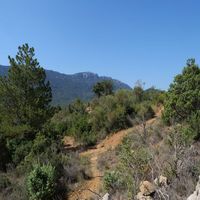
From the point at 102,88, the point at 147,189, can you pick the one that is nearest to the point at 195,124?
the point at 147,189

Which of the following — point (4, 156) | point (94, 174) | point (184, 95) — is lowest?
point (94, 174)

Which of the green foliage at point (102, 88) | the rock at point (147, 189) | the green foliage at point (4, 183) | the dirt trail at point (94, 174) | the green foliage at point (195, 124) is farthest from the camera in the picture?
the green foliage at point (102, 88)

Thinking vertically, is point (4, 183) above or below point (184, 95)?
below

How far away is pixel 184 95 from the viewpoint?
15.6 metres

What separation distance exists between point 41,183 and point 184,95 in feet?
23.7

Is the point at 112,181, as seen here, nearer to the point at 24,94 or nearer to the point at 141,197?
the point at 141,197

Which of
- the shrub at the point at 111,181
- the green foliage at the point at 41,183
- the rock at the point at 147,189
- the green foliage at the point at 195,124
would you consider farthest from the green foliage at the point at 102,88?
the rock at the point at 147,189

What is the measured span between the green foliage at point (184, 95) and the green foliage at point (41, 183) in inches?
242

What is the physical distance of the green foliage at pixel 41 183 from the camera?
1161cm

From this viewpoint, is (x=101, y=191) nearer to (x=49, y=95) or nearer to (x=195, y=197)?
(x=195, y=197)

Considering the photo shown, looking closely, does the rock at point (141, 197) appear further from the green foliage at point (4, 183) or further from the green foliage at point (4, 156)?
the green foliage at point (4, 156)

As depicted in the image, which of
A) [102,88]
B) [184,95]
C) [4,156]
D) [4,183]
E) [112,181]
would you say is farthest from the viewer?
[102,88]

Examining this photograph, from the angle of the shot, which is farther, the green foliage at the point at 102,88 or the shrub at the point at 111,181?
the green foliage at the point at 102,88

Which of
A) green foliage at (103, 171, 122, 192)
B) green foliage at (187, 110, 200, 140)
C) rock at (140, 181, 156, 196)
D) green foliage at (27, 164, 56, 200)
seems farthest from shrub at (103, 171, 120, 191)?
green foliage at (187, 110, 200, 140)
